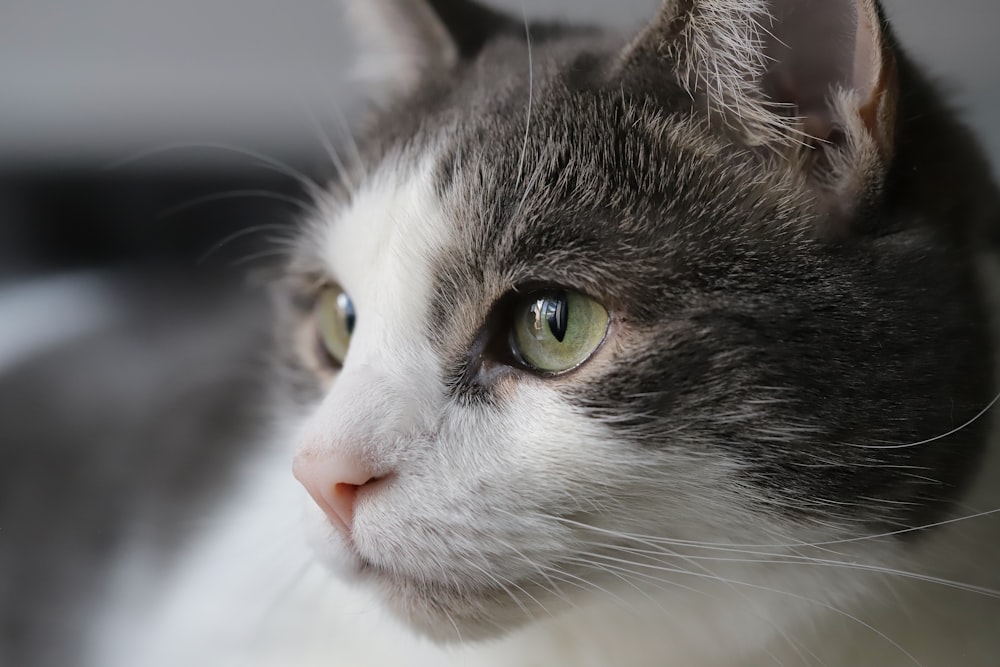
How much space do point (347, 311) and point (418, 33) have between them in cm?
37

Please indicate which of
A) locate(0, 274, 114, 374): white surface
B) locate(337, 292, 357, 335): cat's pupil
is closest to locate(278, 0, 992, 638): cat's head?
locate(337, 292, 357, 335): cat's pupil

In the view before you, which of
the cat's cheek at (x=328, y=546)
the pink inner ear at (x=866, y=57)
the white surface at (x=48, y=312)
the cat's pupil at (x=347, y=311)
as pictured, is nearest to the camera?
the pink inner ear at (x=866, y=57)

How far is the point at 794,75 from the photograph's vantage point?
76cm

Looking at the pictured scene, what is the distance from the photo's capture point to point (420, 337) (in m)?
0.80

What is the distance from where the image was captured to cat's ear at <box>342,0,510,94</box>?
1079 mm

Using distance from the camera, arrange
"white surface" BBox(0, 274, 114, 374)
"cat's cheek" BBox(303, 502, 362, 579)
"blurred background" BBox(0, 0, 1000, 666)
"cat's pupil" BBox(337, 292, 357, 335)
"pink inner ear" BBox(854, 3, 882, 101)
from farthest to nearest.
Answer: "white surface" BBox(0, 274, 114, 374) → "blurred background" BBox(0, 0, 1000, 666) → "cat's pupil" BBox(337, 292, 357, 335) → "cat's cheek" BBox(303, 502, 362, 579) → "pink inner ear" BBox(854, 3, 882, 101)

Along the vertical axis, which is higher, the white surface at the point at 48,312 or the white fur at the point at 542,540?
the white fur at the point at 542,540

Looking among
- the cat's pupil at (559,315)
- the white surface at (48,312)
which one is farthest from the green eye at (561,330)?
the white surface at (48,312)

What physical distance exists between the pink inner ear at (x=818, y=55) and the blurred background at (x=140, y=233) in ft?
0.84

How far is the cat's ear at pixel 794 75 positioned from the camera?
0.70 metres

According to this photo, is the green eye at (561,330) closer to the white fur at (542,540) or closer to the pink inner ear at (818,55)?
the white fur at (542,540)

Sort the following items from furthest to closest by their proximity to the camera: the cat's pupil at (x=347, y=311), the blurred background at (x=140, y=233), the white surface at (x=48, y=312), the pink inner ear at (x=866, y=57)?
the white surface at (x=48, y=312)
the blurred background at (x=140, y=233)
the cat's pupil at (x=347, y=311)
the pink inner ear at (x=866, y=57)

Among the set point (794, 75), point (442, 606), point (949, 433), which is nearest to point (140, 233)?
point (442, 606)

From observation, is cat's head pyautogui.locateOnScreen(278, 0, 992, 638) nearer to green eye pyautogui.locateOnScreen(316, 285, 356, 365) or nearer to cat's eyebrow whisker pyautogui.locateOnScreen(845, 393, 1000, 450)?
cat's eyebrow whisker pyautogui.locateOnScreen(845, 393, 1000, 450)
